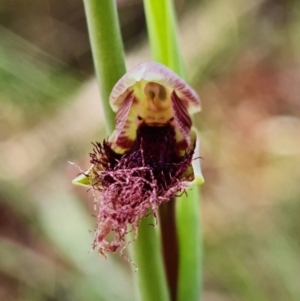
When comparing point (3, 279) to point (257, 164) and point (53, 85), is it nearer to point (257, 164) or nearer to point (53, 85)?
point (53, 85)

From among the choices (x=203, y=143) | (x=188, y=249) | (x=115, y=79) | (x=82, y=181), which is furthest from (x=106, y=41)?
(x=203, y=143)

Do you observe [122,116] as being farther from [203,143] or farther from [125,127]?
Result: [203,143]

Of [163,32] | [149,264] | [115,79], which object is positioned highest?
[163,32]

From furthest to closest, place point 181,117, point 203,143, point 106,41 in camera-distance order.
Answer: point 203,143 → point 181,117 → point 106,41

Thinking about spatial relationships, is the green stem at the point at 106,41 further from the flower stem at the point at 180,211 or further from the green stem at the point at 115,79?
the flower stem at the point at 180,211

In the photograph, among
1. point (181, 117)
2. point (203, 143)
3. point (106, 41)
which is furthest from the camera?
point (203, 143)

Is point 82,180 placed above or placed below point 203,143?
below

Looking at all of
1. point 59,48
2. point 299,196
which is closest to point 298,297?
point 299,196
